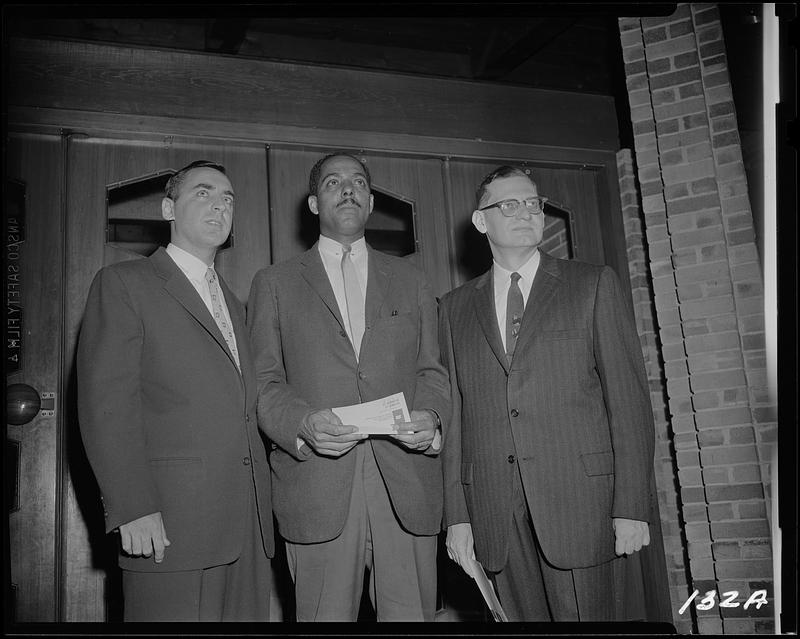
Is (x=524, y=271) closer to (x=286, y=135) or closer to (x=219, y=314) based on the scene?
(x=219, y=314)

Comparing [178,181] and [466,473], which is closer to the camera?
[466,473]

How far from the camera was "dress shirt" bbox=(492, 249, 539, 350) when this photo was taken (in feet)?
8.31

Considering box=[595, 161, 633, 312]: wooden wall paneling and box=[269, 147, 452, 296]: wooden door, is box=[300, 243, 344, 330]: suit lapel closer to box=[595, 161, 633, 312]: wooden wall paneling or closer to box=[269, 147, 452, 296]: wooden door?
box=[269, 147, 452, 296]: wooden door

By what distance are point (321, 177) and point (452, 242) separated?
1.04 m

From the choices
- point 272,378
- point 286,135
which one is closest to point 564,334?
point 272,378

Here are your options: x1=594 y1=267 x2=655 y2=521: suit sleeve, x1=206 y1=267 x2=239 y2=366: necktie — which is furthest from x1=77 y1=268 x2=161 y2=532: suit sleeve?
x1=594 y1=267 x2=655 y2=521: suit sleeve

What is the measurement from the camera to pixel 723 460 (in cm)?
303

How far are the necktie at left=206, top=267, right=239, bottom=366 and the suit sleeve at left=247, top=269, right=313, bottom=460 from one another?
2.6 inches

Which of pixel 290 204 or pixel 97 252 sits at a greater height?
pixel 290 204

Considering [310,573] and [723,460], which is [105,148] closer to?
[310,573]

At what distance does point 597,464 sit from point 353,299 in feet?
3.06

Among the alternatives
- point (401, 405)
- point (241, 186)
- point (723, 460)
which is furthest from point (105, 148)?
point (723, 460)

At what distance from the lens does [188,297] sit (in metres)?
2.33

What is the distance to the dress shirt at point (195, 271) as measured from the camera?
2443 mm
